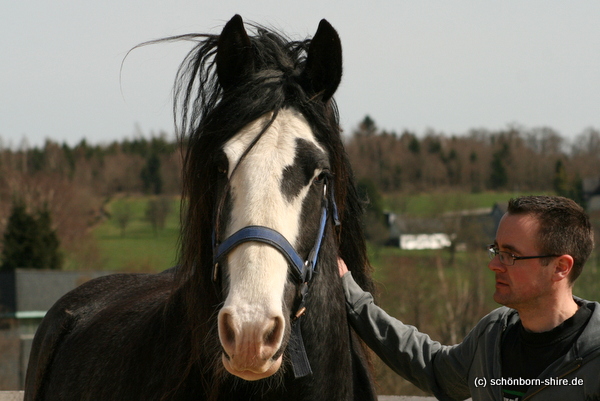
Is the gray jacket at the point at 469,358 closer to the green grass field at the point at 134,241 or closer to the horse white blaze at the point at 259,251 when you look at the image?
the horse white blaze at the point at 259,251

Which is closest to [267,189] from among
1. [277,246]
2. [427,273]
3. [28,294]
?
[277,246]

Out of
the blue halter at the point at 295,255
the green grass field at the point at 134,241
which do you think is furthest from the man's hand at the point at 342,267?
the green grass field at the point at 134,241

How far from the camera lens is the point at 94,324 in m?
3.96

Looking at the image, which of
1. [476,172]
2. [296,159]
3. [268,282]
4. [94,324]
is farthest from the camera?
[476,172]

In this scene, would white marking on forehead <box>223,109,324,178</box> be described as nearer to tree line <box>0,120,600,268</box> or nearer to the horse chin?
the horse chin

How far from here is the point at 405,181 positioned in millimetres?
53344

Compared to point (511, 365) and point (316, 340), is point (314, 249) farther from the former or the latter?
point (511, 365)

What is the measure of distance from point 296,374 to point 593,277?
3453 centimetres

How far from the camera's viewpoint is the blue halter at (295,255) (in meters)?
2.39

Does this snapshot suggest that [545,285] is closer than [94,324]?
Yes

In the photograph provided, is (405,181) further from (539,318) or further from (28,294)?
(539,318)

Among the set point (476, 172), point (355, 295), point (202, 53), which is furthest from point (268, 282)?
point (476, 172)

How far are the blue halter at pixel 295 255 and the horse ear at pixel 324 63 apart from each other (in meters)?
0.48

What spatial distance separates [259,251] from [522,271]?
1.10 metres
